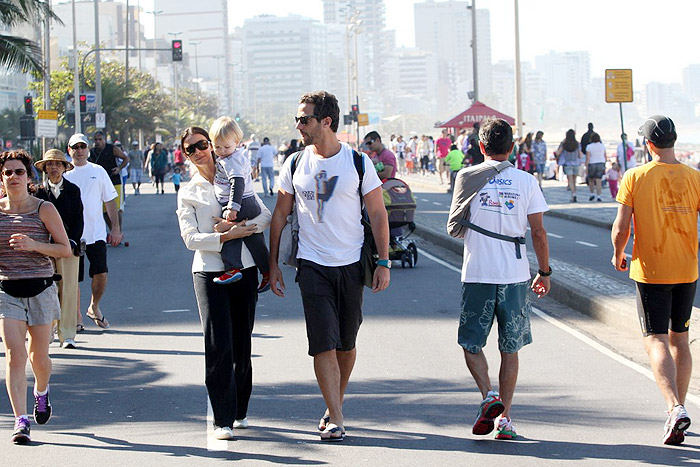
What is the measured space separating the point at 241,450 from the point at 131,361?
3208 millimetres

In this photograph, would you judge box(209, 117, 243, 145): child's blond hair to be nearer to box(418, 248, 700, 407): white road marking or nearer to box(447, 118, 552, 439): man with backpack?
box(447, 118, 552, 439): man with backpack

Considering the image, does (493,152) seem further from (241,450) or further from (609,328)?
(609,328)

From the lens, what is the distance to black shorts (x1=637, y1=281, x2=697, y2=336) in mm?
6582

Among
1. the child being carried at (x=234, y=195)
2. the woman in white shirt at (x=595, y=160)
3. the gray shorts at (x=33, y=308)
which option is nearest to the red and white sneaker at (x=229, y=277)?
the child being carried at (x=234, y=195)

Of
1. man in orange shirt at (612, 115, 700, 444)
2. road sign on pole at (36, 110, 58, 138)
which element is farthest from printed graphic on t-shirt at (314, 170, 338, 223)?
road sign on pole at (36, 110, 58, 138)

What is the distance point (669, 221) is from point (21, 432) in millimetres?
3973

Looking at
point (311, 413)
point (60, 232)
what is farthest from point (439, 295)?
point (60, 232)

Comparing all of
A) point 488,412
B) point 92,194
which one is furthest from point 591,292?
point 488,412

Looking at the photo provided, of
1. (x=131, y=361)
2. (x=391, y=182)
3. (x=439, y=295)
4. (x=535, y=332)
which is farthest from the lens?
(x=391, y=182)

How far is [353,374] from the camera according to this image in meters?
8.62

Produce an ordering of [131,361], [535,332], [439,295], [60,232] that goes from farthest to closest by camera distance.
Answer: [439,295] < [535,332] < [131,361] < [60,232]

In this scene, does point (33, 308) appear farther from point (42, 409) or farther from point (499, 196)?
point (499, 196)

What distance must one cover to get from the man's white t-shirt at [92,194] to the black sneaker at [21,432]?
4.16 metres

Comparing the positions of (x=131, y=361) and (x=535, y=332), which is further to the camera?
(x=535, y=332)
